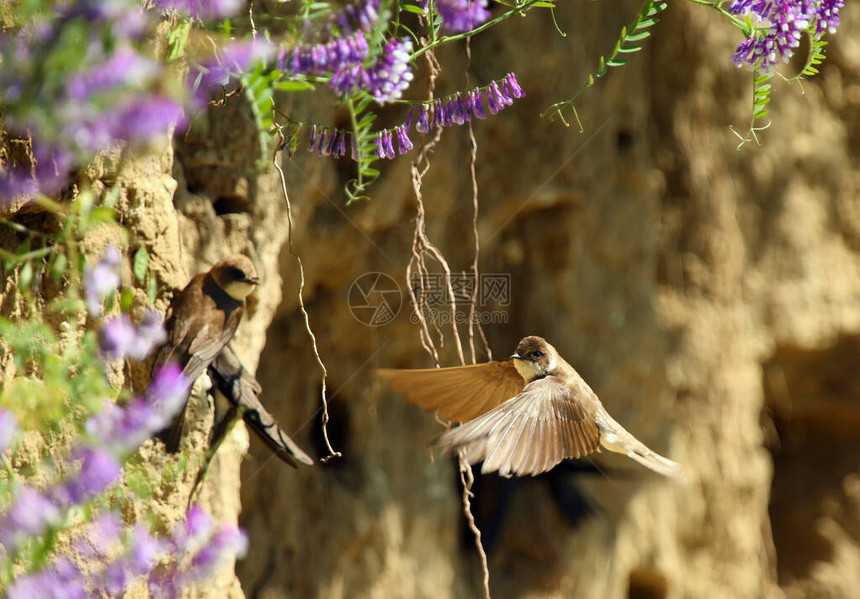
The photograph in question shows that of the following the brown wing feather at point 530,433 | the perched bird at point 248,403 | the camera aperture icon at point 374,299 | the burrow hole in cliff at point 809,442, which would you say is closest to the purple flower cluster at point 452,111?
the brown wing feather at point 530,433

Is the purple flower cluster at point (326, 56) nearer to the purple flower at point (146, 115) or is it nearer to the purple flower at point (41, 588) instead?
the purple flower at point (146, 115)

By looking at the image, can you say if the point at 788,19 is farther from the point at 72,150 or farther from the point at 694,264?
the point at 694,264

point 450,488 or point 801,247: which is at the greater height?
point 801,247

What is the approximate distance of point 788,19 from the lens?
162 centimetres

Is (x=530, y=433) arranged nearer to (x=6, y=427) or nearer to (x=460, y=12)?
(x=460, y=12)

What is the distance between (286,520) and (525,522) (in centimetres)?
92

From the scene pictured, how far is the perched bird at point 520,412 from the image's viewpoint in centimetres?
161

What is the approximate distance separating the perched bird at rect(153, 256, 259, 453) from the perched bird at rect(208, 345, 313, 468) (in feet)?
0.26

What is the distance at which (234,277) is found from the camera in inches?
75.5

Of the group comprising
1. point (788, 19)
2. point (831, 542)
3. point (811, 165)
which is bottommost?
point (831, 542)

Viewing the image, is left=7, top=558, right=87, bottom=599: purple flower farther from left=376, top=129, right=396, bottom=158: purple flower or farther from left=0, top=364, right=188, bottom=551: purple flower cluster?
left=376, top=129, right=396, bottom=158: purple flower

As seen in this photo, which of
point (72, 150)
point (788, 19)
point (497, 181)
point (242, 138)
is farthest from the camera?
point (497, 181)

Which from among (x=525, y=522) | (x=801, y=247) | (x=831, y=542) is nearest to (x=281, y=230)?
(x=525, y=522)

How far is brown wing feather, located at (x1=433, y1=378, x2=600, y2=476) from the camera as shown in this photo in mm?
1528
